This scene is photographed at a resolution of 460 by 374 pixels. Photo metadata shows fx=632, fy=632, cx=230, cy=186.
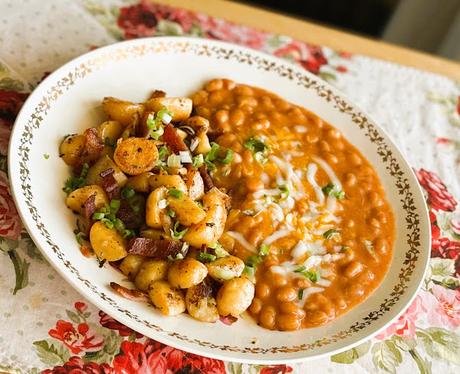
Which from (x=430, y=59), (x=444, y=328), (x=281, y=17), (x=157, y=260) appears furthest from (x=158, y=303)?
(x=430, y=59)

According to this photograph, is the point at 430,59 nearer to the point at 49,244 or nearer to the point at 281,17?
the point at 281,17

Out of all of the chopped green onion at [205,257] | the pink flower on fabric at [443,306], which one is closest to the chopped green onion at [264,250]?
the chopped green onion at [205,257]

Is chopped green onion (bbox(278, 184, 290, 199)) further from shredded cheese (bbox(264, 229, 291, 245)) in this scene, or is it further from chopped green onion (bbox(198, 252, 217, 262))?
chopped green onion (bbox(198, 252, 217, 262))

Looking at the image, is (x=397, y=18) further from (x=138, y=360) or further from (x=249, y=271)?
(x=138, y=360)

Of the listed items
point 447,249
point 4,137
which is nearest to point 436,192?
point 447,249

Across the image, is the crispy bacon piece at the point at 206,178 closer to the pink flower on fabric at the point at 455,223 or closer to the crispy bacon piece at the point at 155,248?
the crispy bacon piece at the point at 155,248
